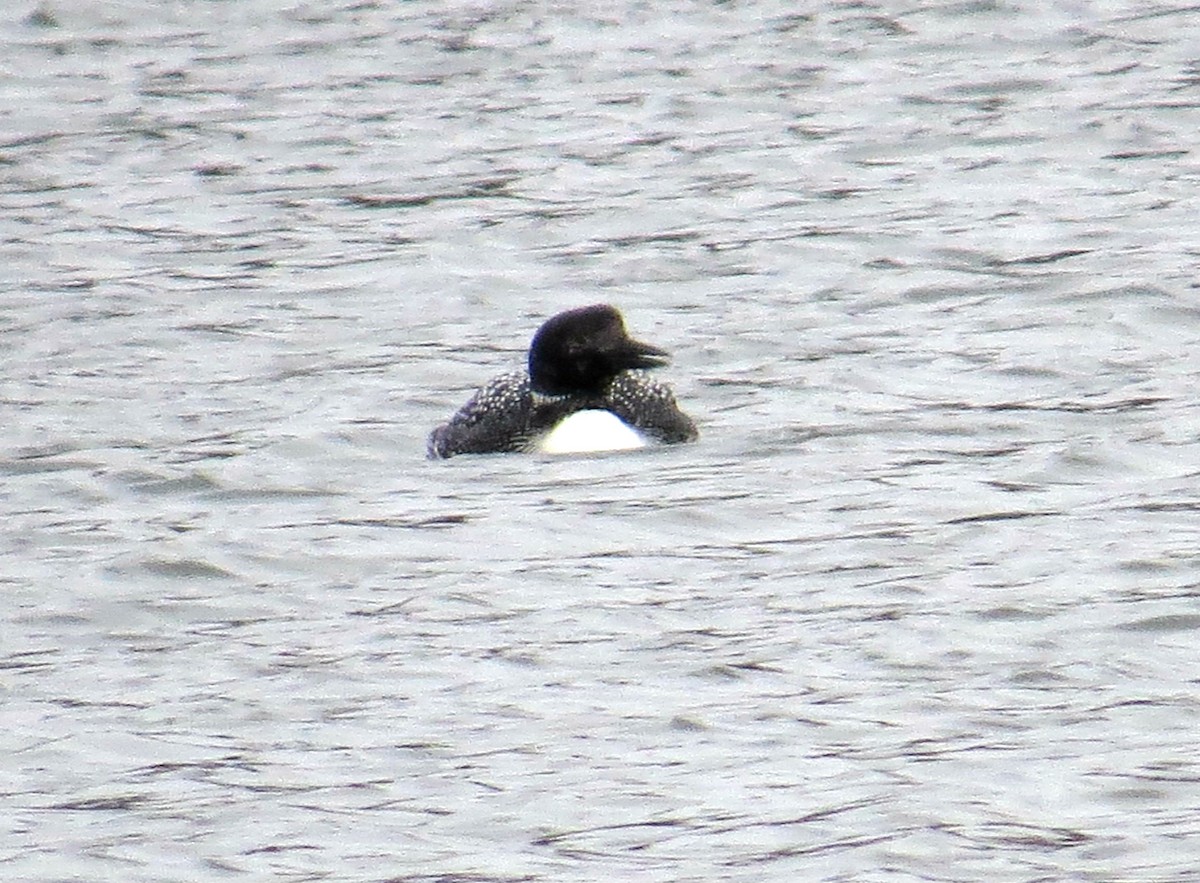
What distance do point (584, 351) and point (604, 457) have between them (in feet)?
1.45

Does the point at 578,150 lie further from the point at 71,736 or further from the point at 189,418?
the point at 71,736

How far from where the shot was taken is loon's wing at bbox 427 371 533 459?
10.7 m

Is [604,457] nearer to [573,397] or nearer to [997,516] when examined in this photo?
[573,397]

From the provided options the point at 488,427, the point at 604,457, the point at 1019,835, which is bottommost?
the point at 604,457

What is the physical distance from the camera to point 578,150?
15.9 m

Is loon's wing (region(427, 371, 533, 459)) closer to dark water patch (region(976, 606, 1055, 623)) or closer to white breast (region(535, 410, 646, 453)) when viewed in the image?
white breast (region(535, 410, 646, 453))

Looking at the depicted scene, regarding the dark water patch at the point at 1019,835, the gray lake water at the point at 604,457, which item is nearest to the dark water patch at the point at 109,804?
the gray lake water at the point at 604,457

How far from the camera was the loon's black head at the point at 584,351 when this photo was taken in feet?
35.4

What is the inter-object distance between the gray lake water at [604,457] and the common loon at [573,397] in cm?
20

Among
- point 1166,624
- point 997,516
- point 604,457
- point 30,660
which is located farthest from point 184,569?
point 1166,624

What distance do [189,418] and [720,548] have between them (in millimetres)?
3074

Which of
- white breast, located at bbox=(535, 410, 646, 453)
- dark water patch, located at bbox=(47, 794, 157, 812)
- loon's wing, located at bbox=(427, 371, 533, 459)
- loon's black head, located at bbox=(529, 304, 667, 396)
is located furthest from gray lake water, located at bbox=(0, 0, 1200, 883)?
loon's black head, located at bbox=(529, 304, 667, 396)

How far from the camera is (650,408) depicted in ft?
35.0

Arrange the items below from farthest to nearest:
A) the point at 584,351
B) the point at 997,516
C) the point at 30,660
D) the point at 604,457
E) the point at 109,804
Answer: the point at 584,351 < the point at 604,457 < the point at 997,516 < the point at 30,660 < the point at 109,804
